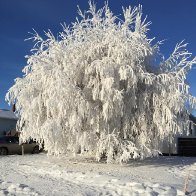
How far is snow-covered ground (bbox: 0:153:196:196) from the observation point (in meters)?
10.7

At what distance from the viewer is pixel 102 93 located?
51.9 ft

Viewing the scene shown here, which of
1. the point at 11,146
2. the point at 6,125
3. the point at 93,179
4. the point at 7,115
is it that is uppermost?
the point at 7,115

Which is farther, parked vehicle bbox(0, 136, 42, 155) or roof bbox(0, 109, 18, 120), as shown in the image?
roof bbox(0, 109, 18, 120)

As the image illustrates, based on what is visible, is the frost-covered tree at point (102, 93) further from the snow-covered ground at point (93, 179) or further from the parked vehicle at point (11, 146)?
the parked vehicle at point (11, 146)

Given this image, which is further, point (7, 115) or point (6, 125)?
point (6, 125)

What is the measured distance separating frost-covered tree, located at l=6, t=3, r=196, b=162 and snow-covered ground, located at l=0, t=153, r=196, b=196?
2.48 ft

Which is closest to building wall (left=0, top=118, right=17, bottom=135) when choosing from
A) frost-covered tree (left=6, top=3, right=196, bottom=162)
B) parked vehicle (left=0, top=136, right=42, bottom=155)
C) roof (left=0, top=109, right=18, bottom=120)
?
roof (left=0, top=109, right=18, bottom=120)

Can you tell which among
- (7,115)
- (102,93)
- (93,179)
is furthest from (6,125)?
(93,179)

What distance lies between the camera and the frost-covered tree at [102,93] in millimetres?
15930

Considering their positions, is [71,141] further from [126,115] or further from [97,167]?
[126,115]

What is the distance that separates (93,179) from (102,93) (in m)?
4.19

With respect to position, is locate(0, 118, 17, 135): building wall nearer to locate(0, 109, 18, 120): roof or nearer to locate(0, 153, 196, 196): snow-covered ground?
locate(0, 109, 18, 120): roof

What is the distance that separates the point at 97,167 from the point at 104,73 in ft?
12.7

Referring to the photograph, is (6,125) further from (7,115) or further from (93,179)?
(93,179)
